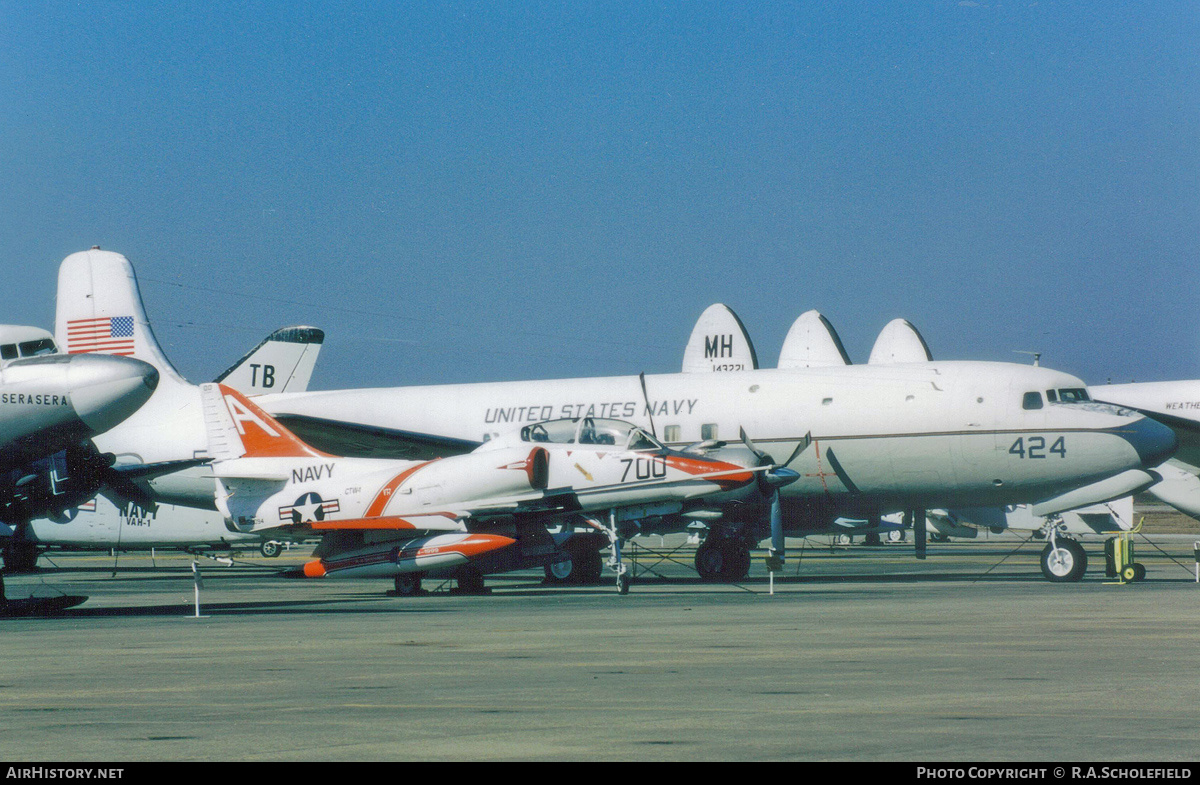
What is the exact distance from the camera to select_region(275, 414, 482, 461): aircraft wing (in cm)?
3200

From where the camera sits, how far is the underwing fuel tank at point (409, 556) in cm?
2156

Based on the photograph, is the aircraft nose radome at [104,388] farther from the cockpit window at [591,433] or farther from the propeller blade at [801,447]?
the propeller blade at [801,447]

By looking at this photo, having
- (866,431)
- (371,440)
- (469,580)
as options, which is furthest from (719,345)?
(469,580)

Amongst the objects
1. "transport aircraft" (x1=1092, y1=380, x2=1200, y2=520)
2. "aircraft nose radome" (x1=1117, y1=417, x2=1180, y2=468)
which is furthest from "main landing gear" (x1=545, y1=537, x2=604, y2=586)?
"transport aircraft" (x1=1092, y1=380, x2=1200, y2=520)

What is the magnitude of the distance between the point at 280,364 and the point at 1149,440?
25.0 metres

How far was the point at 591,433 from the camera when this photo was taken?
23.6m

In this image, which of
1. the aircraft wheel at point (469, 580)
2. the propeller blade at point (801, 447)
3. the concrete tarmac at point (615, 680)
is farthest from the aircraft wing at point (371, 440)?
the concrete tarmac at point (615, 680)

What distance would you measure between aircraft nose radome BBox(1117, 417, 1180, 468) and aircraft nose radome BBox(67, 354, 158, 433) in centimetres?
1801

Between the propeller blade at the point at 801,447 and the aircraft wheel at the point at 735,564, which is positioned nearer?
the aircraft wheel at the point at 735,564

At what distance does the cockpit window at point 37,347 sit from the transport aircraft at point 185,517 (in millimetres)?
16414

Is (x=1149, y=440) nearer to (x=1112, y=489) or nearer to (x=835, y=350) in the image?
(x=1112, y=489)

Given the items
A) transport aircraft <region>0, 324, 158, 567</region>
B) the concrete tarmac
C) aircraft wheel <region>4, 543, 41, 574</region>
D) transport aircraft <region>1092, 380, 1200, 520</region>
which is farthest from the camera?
transport aircraft <region>1092, 380, 1200, 520</region>

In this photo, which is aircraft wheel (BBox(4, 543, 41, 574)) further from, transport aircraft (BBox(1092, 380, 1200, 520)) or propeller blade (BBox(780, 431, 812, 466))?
transport aircraft (BBox(1092, 380, 1200, 520))
